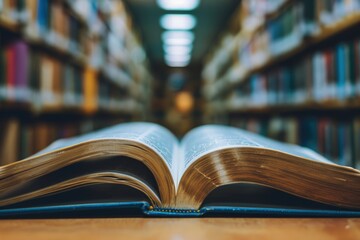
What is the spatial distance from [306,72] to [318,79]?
0.21 metres

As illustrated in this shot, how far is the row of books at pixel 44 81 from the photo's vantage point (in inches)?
68.0

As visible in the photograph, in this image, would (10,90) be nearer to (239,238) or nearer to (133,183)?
(133,183)

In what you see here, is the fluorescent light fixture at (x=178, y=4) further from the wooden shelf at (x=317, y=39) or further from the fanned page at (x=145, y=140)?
the fanned page at (x=145, y=140)

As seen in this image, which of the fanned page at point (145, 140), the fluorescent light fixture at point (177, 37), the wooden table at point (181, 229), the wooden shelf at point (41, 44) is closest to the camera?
the wooden table at point (181, 229)

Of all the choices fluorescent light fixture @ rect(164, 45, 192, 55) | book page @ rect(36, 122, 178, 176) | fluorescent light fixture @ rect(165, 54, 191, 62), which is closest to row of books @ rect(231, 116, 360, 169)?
book page @ rect(36, 122, 178, 176)

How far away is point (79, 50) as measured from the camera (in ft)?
9.14

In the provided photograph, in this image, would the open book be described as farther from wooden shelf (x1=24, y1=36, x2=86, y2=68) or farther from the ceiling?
the ceiling

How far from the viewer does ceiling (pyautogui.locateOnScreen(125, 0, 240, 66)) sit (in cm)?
538

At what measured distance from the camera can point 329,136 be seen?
206 centimetres

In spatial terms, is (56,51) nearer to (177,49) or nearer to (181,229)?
(181,229)

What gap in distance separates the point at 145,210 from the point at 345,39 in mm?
1919

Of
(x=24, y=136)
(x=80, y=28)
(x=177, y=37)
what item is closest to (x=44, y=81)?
(x=24, y=136)

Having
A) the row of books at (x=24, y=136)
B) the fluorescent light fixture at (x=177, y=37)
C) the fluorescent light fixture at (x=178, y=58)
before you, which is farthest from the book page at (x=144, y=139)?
the fluorescent light fixture at (x=178, y=58)

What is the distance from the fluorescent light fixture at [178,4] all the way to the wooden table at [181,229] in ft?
16.3
